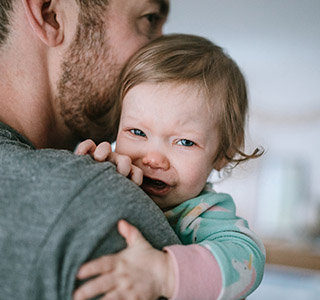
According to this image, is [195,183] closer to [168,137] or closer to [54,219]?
[168,137]

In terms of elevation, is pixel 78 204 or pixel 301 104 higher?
pixel 78 204

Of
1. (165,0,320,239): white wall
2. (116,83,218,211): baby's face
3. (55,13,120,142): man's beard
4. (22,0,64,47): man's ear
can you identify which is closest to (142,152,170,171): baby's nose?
(116,83,218,211): baby's face

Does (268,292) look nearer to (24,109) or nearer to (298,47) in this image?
(24,109)

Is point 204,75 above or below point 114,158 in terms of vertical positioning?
above

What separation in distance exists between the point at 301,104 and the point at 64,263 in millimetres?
5340

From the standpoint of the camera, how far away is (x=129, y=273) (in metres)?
0.65

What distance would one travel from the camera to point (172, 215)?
1052 millimetres

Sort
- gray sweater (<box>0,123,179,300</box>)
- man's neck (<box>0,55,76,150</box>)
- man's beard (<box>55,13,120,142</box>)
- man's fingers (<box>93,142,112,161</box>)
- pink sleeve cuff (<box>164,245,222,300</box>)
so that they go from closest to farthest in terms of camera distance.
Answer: gray sweater (<box>0,123,179,300</box>) → pink sleeve cuff (<box>164,245,222,300</box>) → man's fingers (<box>93,142,112,161</box>) → man's neck (<box>0,55,76,150</box>) → man's beard (<box>55,13,120,142</box>)

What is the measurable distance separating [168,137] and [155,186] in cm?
13

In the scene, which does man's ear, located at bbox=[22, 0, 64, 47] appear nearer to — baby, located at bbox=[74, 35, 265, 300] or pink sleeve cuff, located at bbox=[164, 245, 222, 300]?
baby, located at bbox=[74, 35, 265, 300]

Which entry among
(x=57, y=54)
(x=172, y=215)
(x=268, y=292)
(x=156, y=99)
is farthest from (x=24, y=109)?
(x=268, y=292)

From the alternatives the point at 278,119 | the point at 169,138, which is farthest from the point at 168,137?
the point at 278,119

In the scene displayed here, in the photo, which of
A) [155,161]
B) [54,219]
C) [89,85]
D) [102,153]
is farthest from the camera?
[89,85]

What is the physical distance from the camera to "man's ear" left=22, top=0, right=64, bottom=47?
100cm
